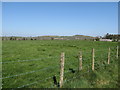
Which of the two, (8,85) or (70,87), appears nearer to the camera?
(70,87)

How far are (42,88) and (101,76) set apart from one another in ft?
9.98

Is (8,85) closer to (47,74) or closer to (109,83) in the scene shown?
(47,74)

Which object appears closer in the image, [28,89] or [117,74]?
[28,89]

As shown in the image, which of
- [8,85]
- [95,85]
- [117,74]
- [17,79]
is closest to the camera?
[95,85]

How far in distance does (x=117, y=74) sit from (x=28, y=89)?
4.77 metres

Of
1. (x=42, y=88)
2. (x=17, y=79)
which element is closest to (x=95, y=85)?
(x=42, y=88)

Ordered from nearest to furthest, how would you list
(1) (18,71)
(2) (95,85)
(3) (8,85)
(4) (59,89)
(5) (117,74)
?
(4) (59,89) → (2) (95,85) → (3) (8,85) → (5) (117,74) → (1) (18,71)

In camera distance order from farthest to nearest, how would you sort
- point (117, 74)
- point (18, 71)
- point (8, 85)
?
point (18, 71) < point (117, 74) < point (8, 85)

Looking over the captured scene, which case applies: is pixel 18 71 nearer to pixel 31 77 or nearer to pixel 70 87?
pixel 31 77

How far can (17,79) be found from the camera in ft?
20.9

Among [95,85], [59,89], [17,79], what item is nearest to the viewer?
[59,89]

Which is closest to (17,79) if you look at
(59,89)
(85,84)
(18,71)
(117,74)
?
(18,71)

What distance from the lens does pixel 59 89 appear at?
16.3ft

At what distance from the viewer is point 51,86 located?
17.4ft
